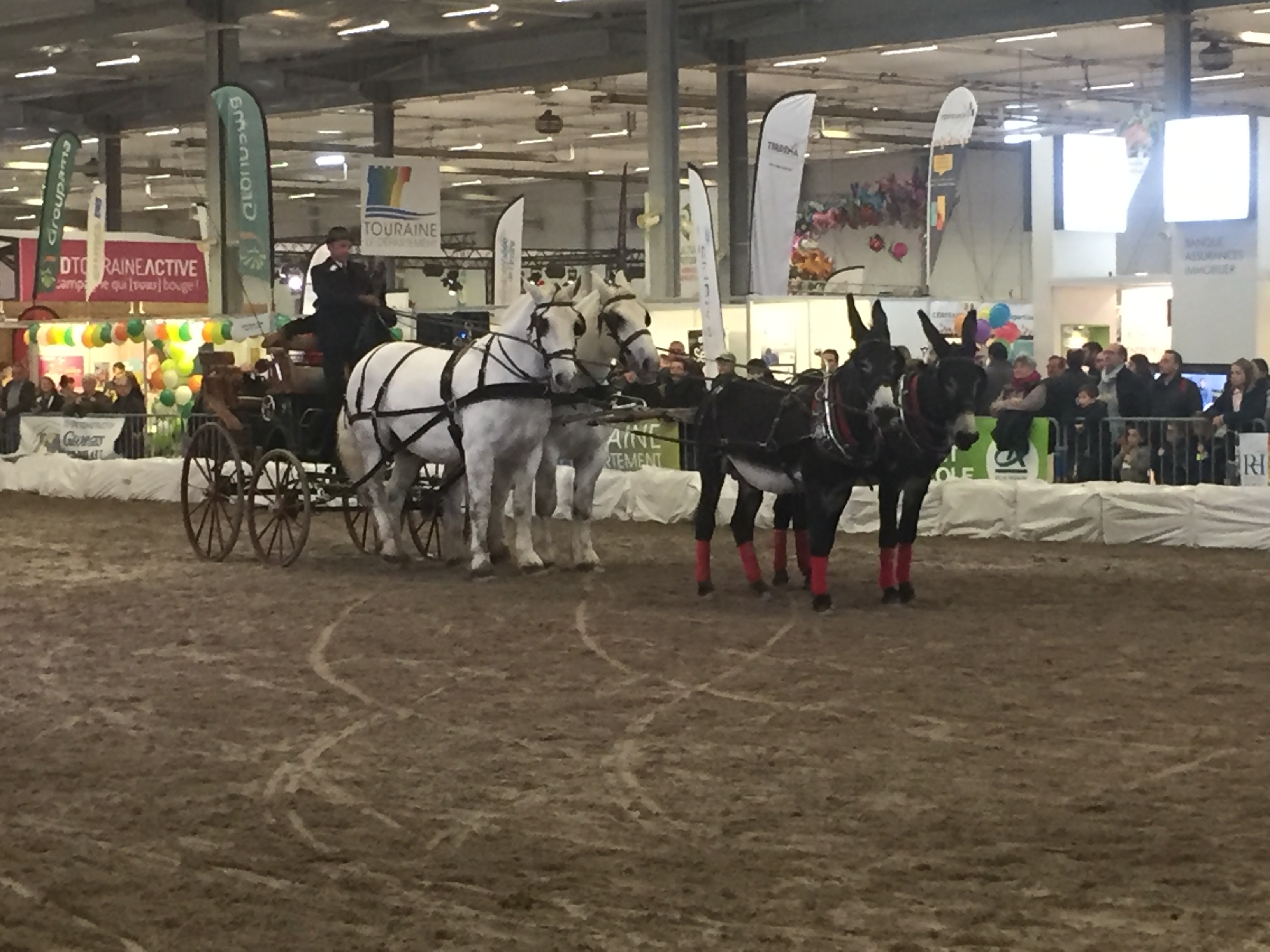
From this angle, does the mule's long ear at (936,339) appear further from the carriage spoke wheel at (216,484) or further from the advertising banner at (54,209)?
the advertising banner at (54,209)

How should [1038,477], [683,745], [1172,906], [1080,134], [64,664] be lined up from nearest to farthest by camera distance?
1. [1172,906]
2. [683,745]
3. [64,664]
4. [1038,477]
5. [1080,134]

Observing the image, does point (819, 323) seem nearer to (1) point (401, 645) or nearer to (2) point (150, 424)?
(2) point (150, 424)

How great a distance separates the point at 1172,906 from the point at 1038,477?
37.1 feet

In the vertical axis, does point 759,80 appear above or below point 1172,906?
above

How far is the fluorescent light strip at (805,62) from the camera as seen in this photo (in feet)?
94.8

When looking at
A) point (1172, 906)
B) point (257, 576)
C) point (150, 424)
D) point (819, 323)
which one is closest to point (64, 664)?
point (257, 576)

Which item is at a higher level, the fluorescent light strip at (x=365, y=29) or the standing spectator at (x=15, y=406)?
the fluorescent light strip at (x=365, y=29)

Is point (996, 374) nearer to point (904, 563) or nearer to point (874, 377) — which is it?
point (904, 563)

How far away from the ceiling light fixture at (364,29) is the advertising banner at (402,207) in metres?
2.11

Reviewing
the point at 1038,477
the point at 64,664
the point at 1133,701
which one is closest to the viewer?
the point at 1133,701

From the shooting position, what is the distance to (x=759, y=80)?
107 feet

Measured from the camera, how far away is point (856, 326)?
425 inches

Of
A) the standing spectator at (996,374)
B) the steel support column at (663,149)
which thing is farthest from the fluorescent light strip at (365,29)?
the standing spectator at (996,374)

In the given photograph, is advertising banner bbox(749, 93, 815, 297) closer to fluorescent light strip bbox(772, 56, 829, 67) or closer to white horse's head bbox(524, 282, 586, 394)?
white horse's head bbox(524, 282, 586, 394)
